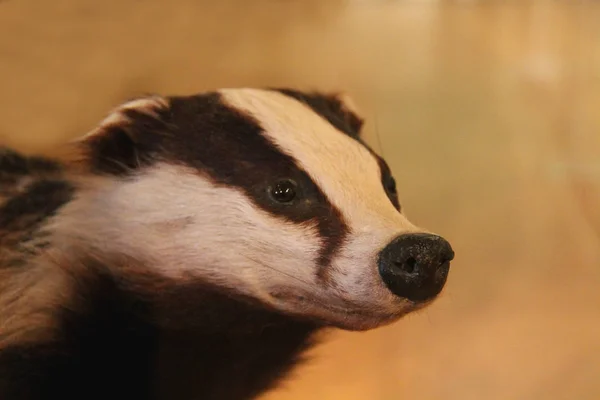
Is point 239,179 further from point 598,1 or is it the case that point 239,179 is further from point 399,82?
point 598,1

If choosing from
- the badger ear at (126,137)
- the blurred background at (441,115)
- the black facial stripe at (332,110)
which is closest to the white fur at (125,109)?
the badger ear at (126,137)

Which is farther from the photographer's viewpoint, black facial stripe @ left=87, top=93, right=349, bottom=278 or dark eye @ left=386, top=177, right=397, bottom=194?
dark eye @ left=386, top=177, right=397, bottom=194

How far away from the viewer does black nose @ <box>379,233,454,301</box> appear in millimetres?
771

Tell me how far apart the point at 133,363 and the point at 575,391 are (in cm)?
71

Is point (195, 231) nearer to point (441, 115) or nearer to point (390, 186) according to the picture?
point (390, 186)

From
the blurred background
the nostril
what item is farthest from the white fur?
the nostril

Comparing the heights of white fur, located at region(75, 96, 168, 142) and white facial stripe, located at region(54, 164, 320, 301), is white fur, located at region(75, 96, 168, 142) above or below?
above

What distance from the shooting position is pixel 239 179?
90cm

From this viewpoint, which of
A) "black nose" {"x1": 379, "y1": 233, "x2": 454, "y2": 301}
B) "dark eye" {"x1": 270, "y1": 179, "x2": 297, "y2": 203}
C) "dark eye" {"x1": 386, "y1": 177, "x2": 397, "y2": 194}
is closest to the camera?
"black nose" {"x1": 379, "y1": 233, "x2": 454, "y2": 301}

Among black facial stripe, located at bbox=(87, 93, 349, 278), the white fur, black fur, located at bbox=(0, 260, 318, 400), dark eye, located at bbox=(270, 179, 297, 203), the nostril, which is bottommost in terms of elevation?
black fur, located at bbox=(0, 260, 318, 400)

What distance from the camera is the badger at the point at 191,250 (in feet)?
2.79

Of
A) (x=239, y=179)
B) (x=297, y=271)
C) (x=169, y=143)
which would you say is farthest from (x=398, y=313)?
(x=169, y=143)

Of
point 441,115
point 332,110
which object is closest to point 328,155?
point 332,110

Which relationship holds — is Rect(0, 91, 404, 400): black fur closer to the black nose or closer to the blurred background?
the black nose
